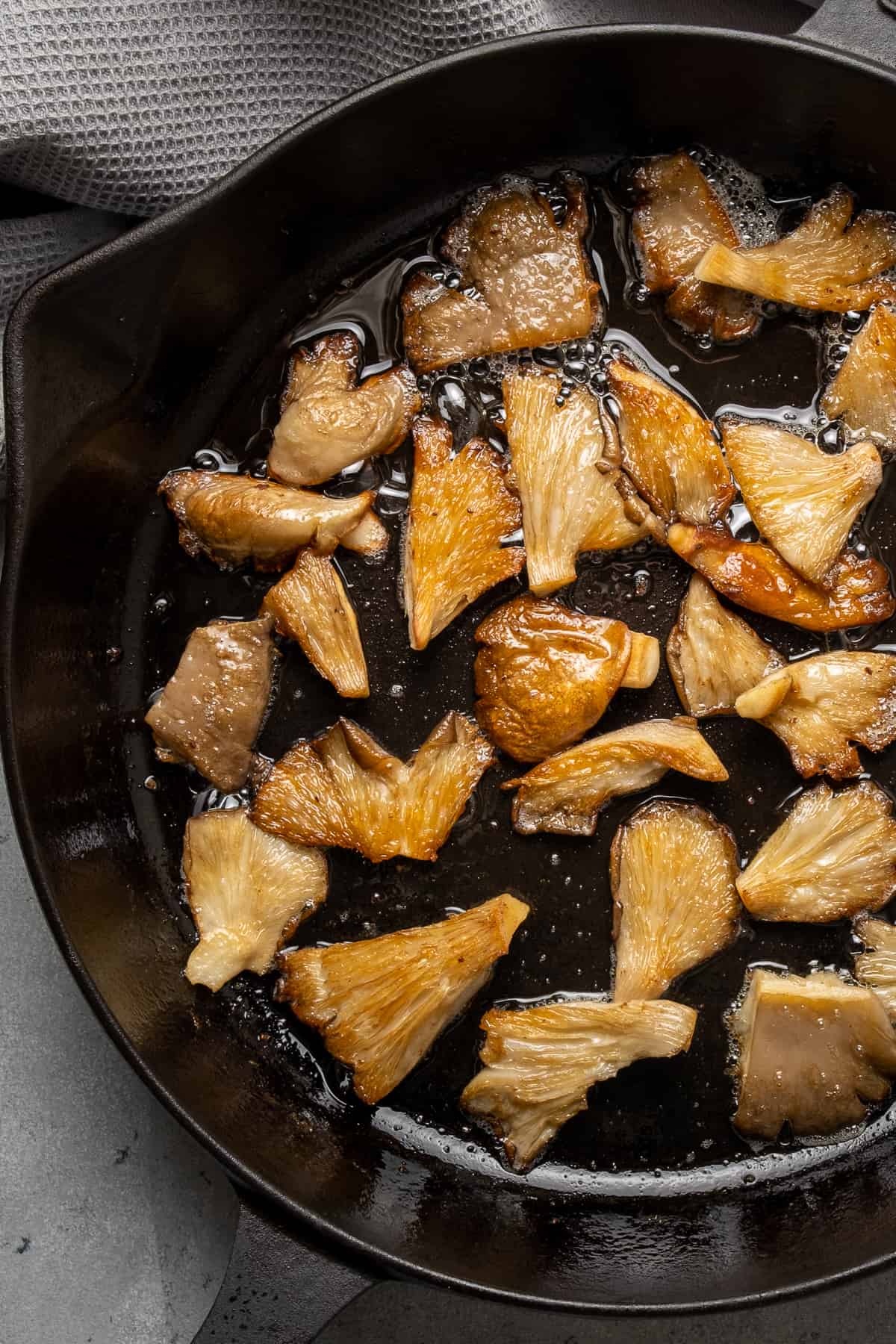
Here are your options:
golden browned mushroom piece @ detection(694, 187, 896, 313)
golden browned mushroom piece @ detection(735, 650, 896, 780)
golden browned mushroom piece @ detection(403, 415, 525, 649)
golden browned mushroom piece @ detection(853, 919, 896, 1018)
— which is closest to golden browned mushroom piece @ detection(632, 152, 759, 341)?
golden browned mushroom piece @ detection(694, 187, 896, 313)

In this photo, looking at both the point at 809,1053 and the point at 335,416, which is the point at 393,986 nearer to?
the point at 809,1053

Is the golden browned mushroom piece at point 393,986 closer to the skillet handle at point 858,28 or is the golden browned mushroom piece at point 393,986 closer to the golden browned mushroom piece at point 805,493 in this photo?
the golden browned mushroom piece at point 805,493

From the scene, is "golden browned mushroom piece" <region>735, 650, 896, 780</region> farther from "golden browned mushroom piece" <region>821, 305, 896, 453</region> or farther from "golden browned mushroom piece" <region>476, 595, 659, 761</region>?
"golden browned mushroom piece" <region>821, 305, 896, 453</region>

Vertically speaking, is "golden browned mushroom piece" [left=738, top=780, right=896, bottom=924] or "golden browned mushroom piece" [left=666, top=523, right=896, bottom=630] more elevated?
"golden browned mushroom piece" [left=666, top=523, right=896, bottom=630]

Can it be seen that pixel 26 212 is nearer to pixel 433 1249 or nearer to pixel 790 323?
pixel 790 323

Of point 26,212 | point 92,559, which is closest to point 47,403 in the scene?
point 92,559
